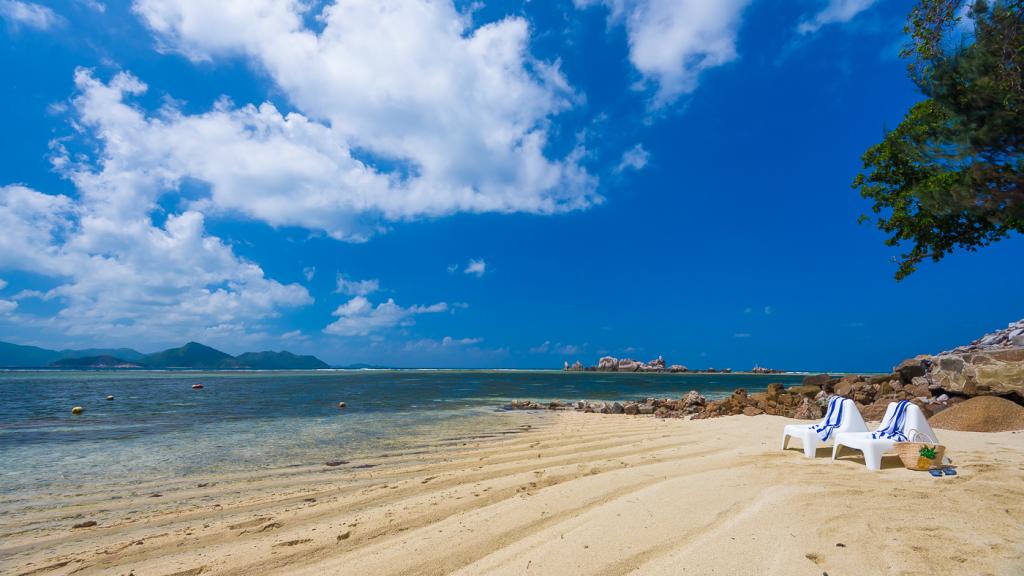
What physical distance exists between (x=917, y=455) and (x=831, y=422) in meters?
1.49

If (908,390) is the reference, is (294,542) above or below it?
below

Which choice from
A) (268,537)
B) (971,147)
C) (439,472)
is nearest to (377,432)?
(439,472)

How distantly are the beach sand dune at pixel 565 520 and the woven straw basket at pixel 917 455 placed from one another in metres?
0.24

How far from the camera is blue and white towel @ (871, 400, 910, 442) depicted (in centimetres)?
679

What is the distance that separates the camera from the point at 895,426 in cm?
698

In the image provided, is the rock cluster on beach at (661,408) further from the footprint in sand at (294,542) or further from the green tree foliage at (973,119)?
the footprint in sand at (294,542)

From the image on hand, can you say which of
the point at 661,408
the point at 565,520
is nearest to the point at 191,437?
the point at 565,520

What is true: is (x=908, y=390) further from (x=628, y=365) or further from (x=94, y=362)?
(x=94, y=362)

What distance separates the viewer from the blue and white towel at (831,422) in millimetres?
7489

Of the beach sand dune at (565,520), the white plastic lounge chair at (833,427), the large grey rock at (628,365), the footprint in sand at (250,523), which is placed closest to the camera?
the beach sand dune at (565,520)

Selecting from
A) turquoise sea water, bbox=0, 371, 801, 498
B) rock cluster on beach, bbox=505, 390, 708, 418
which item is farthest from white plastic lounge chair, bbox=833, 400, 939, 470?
rock cluster on beach, bbox=505, 390, 708, 418

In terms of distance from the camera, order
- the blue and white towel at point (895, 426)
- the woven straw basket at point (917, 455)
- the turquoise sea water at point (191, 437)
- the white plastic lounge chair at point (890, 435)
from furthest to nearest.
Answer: the turquoise sea water at point (191, 437) < the blue and white towel at point (895, 426) < the white plastic lounge chair at point (890, 435) < the woven straw basket at point (917, 455)

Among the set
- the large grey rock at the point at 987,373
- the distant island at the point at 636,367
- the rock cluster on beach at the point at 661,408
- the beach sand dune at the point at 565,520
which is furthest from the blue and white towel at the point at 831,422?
the distant island at the point at 636,367

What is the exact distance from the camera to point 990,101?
782 centimetres
